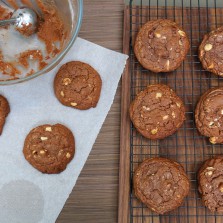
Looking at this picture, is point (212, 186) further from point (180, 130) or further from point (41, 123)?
point (41, 123)

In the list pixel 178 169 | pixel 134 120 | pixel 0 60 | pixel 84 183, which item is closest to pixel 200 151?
pixel 178 169

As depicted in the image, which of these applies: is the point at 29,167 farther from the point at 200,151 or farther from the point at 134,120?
the point at 200,151

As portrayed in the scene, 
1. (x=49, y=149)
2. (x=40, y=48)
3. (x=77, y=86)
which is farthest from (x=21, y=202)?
(x=40, y=48)

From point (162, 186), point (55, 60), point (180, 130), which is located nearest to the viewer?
point (55, 60)

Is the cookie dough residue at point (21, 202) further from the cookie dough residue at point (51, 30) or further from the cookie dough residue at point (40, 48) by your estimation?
the cookie dough residue at point (51, 30)

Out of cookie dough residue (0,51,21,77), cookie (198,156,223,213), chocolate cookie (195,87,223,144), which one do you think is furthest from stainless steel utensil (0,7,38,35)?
cookie (198,156,223,213)

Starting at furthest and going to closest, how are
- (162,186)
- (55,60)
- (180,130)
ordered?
(180,130) → (162,186) → (55,60)

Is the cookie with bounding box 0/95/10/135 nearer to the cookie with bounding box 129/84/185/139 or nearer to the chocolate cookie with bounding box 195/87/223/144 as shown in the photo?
the cookie with bounding box 129/84/185/139

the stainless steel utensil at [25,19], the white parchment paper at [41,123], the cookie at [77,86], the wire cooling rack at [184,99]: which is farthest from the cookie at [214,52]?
the stainless steel utensil at [25,19]
